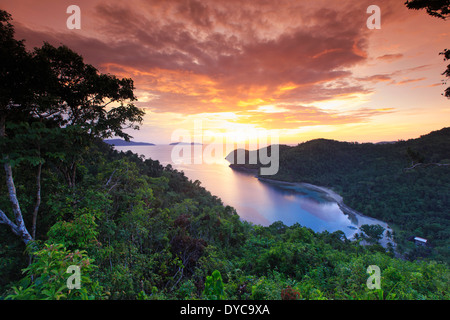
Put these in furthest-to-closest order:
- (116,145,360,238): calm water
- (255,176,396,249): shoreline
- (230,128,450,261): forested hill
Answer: (116,145,360,238): calm water
(230,128,450,261): forested hill
(255,176,396,249): shoreline

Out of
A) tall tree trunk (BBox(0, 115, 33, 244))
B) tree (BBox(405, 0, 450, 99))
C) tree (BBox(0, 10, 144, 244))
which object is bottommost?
tall tree trunk (BBox(0, 115, 33, 244))

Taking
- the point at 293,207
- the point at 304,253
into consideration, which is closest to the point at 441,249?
the point at 293,207

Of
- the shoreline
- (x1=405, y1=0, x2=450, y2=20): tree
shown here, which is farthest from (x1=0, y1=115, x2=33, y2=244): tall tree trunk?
the shoreline

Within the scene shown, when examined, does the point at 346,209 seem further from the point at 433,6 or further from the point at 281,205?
the point at 433,6

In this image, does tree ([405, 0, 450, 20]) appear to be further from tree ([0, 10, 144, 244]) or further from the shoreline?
the shoreline

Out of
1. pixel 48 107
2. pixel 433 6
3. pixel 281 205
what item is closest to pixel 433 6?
pixel 433 6

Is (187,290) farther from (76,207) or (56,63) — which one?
(56,63)

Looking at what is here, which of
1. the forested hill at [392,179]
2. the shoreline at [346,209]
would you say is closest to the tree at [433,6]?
the forested hill at [392,179]

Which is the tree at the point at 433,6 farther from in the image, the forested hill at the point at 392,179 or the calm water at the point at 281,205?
the calm water at the point at 281,205
